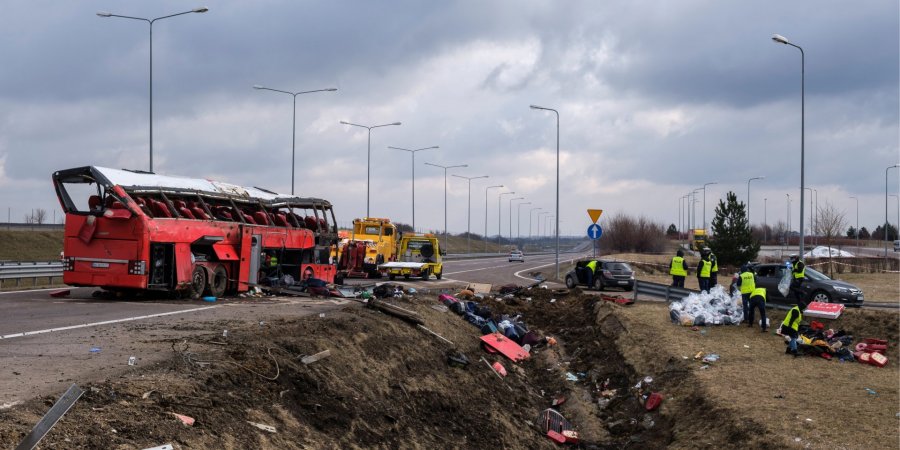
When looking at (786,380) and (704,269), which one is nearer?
(786,380)

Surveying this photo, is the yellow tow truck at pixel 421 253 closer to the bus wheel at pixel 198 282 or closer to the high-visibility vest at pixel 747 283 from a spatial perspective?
the bus wheel at pixel 198 282

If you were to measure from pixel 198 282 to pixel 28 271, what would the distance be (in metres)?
8.95

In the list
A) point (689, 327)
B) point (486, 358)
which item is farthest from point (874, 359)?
point (486, 358)

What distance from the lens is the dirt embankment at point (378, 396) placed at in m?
6.41

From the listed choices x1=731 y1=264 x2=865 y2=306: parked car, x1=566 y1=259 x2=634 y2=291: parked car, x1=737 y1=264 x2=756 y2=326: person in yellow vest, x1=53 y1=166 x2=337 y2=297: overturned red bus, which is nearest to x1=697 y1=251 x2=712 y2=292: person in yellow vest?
x1=731 y1=264 x2=865 y2=306: parked car

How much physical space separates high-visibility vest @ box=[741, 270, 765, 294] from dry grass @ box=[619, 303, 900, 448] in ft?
3.06

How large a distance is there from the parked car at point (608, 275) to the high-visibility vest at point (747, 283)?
48.3ft

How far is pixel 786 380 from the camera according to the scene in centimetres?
1270

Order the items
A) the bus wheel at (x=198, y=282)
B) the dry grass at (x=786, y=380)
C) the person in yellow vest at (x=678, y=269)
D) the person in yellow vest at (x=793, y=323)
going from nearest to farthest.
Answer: the dry grass at (x=786, y=380), the person in yellow vest at (x=793, y=323), the bus wheel at (x=198, y=282), the person in yellow vest at (x=678, y=269)

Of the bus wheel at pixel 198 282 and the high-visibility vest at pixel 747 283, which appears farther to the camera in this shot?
the bus wheel at pixel 198 282

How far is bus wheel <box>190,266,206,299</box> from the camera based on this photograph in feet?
61.5

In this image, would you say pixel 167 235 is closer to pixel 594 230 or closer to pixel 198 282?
pixel 198 282

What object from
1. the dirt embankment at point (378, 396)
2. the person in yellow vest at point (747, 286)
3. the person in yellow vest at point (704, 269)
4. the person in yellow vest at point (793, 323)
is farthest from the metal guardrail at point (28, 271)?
the person in yellow vest at point (793, 323)

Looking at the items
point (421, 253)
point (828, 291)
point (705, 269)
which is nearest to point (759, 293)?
point (705, 269)
